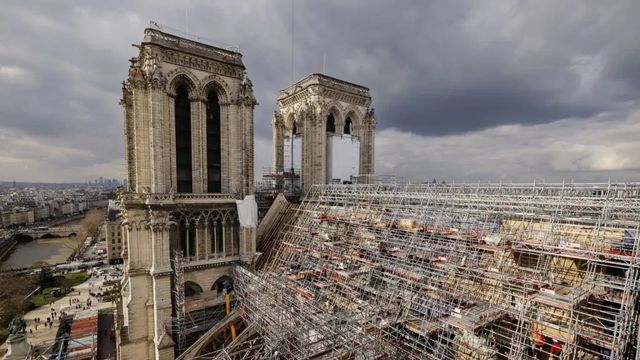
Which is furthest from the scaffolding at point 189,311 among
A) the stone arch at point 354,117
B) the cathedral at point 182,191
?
the stone arch at point 354,117

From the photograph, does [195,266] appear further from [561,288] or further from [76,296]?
[76,296]

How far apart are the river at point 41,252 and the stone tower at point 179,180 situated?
84.9 m

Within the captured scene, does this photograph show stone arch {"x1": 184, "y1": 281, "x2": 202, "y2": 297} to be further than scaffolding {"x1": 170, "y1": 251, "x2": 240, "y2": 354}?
Yes

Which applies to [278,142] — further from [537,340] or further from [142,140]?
[537,340]

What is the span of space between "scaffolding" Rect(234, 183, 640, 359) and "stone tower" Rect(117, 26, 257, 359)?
3.74 meters

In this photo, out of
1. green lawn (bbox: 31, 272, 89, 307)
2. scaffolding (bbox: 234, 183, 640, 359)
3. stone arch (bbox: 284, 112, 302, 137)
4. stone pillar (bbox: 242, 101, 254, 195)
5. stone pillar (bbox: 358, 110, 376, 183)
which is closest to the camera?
scaffolding (bbox: 234, 183, 640, 359)

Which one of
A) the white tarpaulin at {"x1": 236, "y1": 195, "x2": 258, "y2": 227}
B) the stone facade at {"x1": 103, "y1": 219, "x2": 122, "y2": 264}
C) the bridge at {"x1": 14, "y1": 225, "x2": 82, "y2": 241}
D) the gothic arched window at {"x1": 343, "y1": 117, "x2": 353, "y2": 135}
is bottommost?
the bridge at {"x1": 14, "y1": 225, "x2": 82, "y2": 241}

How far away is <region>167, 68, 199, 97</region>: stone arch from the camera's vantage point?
1975cm

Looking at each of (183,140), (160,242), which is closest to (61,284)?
(160,242)

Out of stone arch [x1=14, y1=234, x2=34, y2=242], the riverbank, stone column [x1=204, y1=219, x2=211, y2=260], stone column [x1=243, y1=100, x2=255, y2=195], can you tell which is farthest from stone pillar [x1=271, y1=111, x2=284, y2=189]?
stone arch [x1=14, y1=234, x2=34, y2=242]

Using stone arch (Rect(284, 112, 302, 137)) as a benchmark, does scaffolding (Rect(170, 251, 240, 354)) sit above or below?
below

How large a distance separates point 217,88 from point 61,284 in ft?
207

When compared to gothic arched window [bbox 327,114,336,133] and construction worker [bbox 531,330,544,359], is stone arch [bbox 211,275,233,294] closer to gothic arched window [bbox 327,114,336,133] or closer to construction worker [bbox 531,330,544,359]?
gothic arched window [bbox 327,114,336,133]

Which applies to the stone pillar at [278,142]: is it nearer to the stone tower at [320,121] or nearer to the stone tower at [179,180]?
the stone tower at [320,121]
